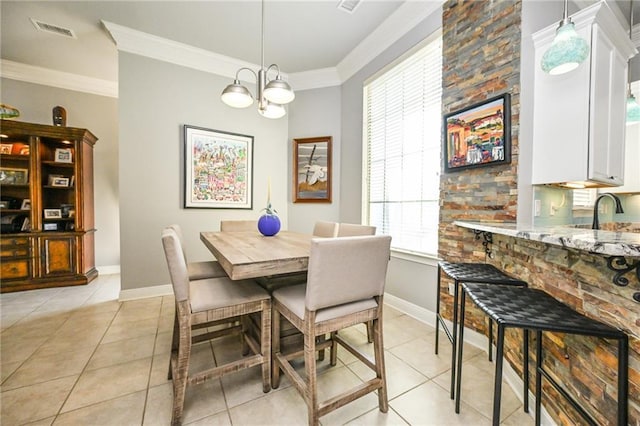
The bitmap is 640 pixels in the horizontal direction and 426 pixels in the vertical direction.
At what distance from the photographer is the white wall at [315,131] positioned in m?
3.63

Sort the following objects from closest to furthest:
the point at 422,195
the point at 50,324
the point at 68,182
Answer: the point at 50,324 → the point at 422,195 → the point at 68,182

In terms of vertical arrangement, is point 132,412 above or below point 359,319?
below

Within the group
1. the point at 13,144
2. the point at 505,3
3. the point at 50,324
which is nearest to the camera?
the point at 505,3

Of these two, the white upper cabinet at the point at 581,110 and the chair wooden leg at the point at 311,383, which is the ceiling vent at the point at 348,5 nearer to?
the white upper cabinet at the point at 581,110

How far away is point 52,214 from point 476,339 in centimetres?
515

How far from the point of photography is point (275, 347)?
62.6 inches

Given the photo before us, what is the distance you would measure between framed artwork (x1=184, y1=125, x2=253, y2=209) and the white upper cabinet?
3167 mm

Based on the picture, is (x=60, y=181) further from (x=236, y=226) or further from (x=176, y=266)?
(x=176, y=266)

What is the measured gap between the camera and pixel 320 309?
1310 millimetres

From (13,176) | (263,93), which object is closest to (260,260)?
(263,93)

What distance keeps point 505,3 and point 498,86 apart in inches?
22.3

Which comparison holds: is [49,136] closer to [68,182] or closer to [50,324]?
[68,182]

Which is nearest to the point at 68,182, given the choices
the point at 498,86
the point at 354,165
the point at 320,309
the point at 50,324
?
the point at 50,324

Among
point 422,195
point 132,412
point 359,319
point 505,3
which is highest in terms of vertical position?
point 505,3
